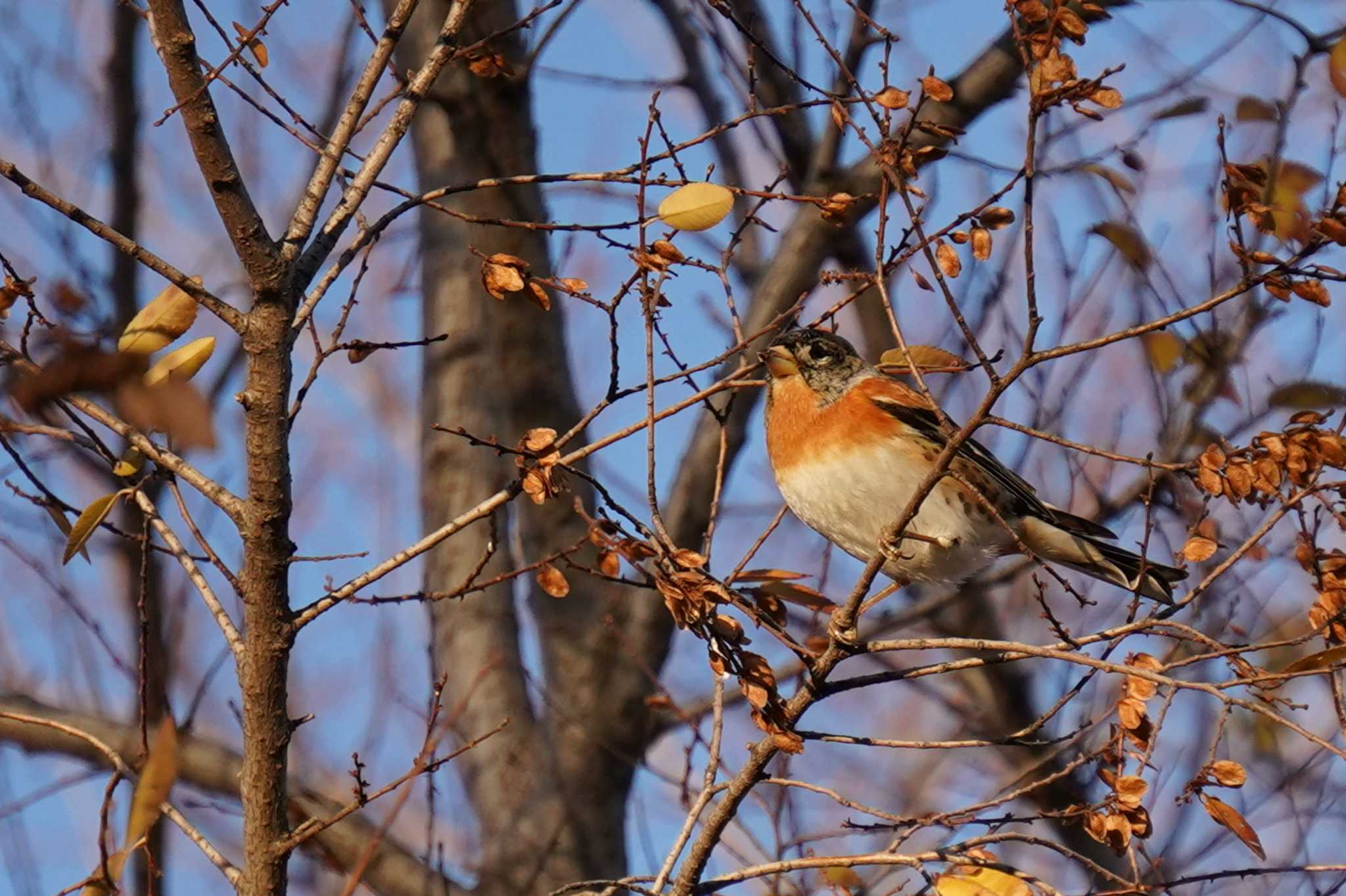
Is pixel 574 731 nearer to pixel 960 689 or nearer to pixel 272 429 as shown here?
pixel 960 689

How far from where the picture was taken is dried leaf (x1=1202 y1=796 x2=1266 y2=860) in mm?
2572

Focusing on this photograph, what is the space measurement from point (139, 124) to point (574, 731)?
3742 mm

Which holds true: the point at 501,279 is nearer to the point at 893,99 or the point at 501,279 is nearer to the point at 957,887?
the point at 893,99

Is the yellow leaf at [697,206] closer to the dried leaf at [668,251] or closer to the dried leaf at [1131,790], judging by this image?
the dried leaf at [668,251]

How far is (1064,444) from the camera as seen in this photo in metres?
2.51

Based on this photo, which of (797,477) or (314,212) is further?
(797,477)

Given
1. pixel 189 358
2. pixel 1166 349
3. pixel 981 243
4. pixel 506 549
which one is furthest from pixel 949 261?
pixel 506 549

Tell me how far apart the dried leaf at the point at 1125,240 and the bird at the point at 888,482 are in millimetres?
808

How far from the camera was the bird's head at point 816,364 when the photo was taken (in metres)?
4.77

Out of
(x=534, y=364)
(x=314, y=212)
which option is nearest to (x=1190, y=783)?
(x=314, y=212)

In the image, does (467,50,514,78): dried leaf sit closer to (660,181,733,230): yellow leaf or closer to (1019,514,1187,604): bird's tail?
(660,181,733,230): yellow leaf

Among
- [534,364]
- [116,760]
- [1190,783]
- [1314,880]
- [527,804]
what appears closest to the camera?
[116,760]

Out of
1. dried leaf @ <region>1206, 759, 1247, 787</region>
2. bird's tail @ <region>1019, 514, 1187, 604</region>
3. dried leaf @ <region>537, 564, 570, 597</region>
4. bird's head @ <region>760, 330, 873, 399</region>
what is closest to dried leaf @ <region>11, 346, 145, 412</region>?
dried leaf @ <region>537, 564, 570, 597</region>

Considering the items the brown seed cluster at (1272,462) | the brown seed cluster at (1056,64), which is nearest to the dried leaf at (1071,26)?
the brown seed cluster at (1056,64)
